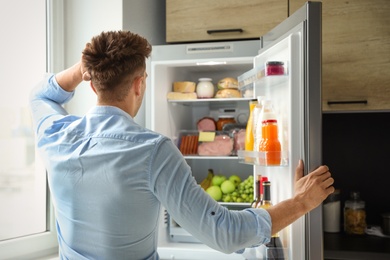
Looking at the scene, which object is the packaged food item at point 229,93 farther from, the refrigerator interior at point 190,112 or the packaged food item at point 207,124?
the packaged food item at point 207,124

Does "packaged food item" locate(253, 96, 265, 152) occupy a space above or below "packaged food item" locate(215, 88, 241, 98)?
below

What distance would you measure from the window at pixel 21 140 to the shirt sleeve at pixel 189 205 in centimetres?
118

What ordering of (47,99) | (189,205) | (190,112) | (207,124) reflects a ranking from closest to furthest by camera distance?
(189,205), (47,99), (207,124), (190,112)

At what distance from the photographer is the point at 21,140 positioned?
2.19 m

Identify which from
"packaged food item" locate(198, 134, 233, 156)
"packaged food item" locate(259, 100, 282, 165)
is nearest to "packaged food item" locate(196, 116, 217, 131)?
"packaged food item" locate(198, 134, 233, 156)

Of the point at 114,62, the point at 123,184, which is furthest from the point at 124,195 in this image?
the point at 114,62

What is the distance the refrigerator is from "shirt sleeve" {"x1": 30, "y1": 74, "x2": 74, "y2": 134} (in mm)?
680

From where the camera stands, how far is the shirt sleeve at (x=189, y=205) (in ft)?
3.87

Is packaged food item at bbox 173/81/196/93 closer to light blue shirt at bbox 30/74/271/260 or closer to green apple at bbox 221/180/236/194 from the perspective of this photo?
green apple at bbox 221/180/236/194

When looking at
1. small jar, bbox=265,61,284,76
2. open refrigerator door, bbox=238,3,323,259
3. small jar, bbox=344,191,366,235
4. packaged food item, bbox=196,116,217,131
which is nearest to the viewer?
open refrigerator door, bbox=238,3,323,259

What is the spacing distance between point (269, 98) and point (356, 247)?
761mm

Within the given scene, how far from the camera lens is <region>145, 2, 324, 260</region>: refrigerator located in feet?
4.67

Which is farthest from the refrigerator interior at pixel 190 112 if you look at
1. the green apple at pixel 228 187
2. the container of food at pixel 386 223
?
the container of food at pixel 386 223

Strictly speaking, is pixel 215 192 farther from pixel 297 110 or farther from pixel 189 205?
pixel 189 205
